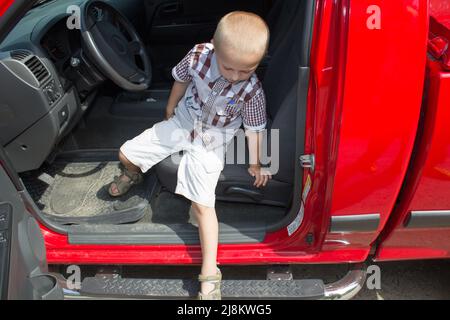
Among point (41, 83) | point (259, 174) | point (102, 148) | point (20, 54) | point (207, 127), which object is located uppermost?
point (20, 54)

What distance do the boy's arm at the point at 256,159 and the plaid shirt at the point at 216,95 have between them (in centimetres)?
3

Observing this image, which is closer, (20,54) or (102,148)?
(20,54)

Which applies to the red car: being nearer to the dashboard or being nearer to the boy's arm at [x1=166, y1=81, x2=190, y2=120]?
the dashboard

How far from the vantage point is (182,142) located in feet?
5.88

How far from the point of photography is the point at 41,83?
1.67 metres

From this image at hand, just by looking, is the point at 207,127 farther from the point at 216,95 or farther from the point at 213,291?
the point at 213,291

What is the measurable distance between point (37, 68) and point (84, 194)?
0.66m

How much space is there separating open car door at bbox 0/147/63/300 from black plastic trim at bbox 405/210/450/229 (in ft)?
3.82

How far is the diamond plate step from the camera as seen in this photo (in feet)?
5.19

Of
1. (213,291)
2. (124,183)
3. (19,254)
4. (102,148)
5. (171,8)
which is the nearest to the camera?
(19,254)

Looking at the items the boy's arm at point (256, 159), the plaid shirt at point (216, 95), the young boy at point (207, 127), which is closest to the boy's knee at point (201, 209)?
the young boy at point (207, 127)

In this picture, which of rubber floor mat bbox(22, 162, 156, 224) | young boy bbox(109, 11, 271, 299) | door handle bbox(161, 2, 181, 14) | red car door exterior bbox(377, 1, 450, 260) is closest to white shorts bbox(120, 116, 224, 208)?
young boy bbox(109, 11, 271, 299)

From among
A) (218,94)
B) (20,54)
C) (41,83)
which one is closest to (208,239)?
(218,94)

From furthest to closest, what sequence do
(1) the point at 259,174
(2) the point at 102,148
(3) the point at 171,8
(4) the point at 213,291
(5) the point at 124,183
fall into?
(3) the point at 171,8 → (2) the point at 102,148 → (5) the point at 124,183 → (1) the point at 259,174 → (4) the point at 213,291
